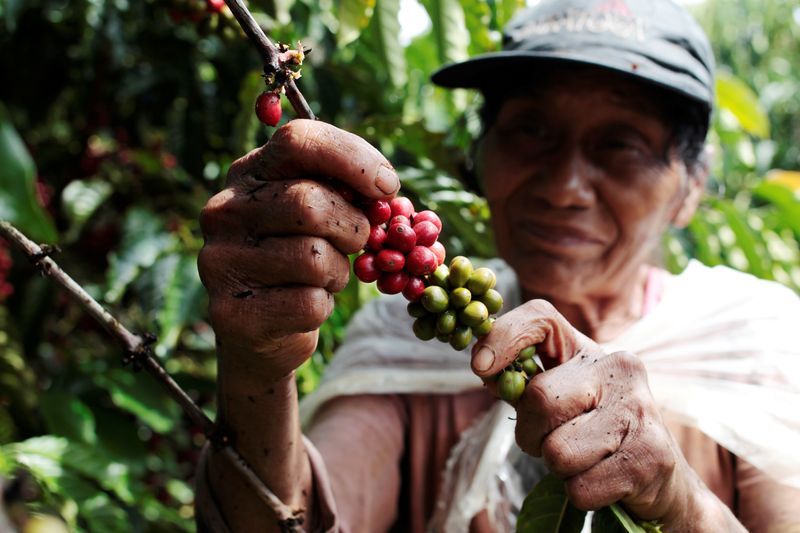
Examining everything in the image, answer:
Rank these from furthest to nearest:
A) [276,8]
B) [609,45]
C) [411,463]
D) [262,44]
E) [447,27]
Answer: [411,463] → [447,27] → [609,45] → [276,8] → [262,44]

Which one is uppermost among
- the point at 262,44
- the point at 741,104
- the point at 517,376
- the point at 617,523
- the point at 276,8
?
the point at 741,104

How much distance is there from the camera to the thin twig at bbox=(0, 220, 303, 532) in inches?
44.4

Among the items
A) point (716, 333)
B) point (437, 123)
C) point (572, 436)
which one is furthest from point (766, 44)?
point (572, 436)

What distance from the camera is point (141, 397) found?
8.13 ft

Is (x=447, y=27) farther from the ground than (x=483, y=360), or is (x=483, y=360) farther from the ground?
(x=447, y=27)

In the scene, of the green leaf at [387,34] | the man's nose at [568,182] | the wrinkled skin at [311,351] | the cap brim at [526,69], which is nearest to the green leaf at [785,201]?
the cap brim at [526,69]

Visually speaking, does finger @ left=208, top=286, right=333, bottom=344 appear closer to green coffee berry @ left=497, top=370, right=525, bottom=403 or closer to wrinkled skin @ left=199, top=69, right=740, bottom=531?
wrinkled skin @ left=199, top=69, right=740, bottom=531

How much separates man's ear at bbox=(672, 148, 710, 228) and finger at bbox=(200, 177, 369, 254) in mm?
1433

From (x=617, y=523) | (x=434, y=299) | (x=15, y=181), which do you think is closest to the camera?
(x=15, y=181)

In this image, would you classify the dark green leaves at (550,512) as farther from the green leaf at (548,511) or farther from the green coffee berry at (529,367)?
the green coffee berry at (529,367)

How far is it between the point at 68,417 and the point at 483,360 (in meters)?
1.70

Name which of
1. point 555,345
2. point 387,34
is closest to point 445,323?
point 555,345

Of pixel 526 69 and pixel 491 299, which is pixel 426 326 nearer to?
pixel 491 299

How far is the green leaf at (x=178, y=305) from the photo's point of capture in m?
2.30
